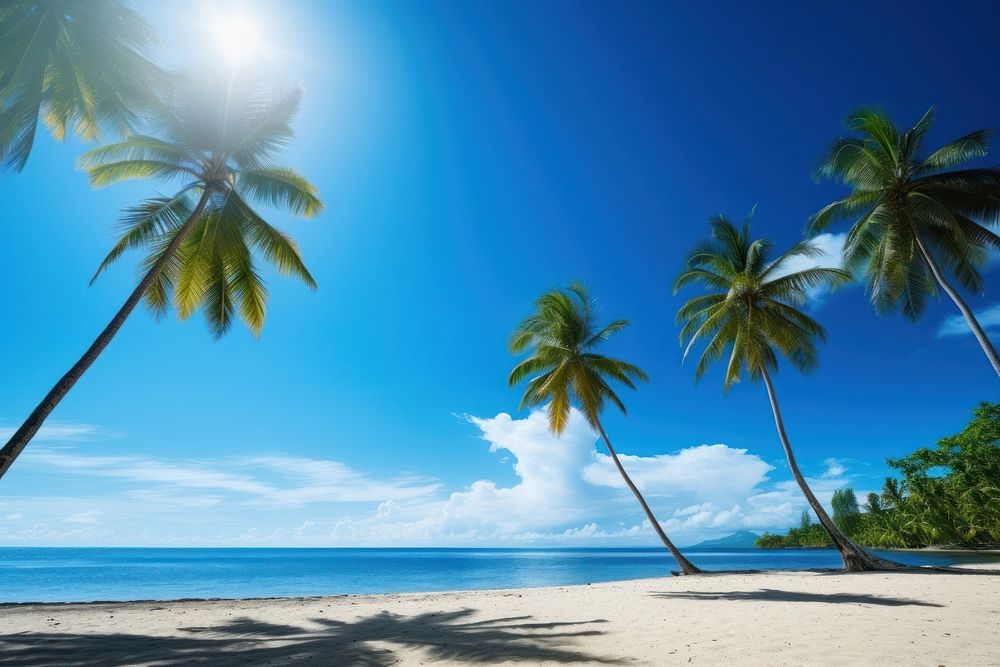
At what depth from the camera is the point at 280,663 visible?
5.27 metres

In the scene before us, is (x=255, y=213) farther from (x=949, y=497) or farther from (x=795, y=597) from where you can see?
(x=949, y=497)

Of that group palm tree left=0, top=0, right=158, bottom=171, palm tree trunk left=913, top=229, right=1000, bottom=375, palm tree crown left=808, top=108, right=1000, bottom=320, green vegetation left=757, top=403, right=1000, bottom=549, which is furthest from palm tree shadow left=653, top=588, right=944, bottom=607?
green vegetation left=757, top=403, right=1000, bottom=549

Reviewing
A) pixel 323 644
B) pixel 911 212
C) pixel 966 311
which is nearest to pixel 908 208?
pixel 911 212

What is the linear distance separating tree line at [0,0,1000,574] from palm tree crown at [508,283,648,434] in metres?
0.09

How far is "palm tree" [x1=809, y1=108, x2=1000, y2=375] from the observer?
502 inches

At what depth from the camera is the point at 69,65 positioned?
934 cm

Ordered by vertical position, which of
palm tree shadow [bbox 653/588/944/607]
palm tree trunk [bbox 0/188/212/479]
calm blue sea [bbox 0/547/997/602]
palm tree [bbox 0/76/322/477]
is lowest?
calm blue sea [bbox 0/547/997/602]

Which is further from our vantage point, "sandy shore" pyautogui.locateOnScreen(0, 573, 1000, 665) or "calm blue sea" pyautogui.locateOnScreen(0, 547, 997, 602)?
"calm blue sea" pyautogui.locateOnScreen(0, 547, 997, 602)

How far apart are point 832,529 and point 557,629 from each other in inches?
537

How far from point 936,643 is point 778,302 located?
13537mm

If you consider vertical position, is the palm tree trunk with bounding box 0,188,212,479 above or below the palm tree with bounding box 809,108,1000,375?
below

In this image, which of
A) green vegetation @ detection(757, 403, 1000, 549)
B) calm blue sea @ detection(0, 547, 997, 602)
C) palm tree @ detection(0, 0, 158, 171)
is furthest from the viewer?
green vegetation @ detection(757, 403, 1000, 549)

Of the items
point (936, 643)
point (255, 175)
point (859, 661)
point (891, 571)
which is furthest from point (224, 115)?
point (891, 571)

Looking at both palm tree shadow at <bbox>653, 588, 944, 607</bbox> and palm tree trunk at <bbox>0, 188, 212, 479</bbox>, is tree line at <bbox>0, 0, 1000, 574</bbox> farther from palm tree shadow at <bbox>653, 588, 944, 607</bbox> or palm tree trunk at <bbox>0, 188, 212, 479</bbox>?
palm tree shadow at <bbox>653, 588, 944, 607</bbox>
